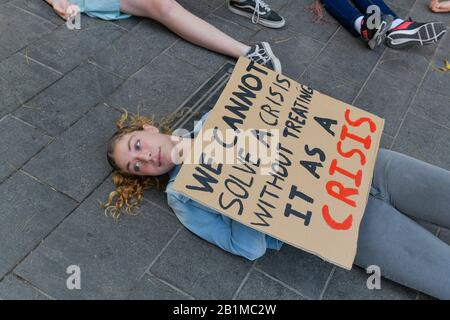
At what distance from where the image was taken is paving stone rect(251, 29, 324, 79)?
10.7 ft

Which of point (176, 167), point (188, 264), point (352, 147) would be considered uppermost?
point (352, 147)

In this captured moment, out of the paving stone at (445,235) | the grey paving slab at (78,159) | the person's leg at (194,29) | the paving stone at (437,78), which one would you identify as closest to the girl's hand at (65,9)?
the person's leg at (194,29)

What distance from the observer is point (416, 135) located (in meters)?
2.98

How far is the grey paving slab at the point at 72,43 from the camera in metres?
2.97

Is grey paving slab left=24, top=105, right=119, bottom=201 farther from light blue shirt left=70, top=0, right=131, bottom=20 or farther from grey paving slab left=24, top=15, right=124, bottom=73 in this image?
light blue shirt left=70, top=0, right=131, bottom=20

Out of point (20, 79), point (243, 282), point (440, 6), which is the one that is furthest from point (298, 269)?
point (440, 6)

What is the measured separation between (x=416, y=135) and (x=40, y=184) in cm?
212

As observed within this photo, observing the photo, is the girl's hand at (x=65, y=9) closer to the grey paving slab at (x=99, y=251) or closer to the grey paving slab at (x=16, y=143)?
the grey paving slab at (x=16, y=143)

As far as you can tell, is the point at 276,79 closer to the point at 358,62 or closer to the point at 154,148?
the point at 154,148

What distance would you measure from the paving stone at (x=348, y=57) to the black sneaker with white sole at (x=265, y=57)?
0.37 metres

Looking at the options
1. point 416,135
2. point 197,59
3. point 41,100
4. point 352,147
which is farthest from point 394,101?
point 41,100

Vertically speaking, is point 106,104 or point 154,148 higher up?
point 154,148

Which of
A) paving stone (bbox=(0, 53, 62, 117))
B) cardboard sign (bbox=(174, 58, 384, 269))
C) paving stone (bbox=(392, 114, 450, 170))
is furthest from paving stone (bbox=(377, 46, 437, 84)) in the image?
paving stone (bbox=(0, 53, 62, 117))
